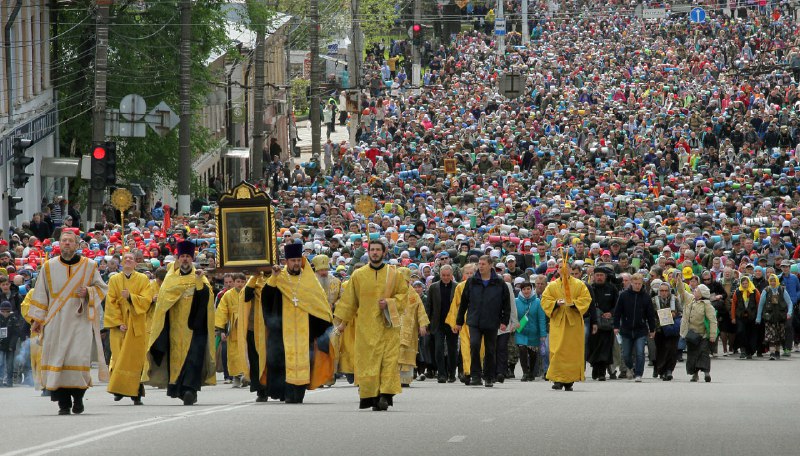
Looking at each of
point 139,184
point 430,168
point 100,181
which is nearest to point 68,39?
point 139,184

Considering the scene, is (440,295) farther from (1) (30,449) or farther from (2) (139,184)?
(2) (139,184)

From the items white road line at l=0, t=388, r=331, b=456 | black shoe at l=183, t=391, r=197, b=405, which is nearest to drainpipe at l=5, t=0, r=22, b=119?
black shoe at l=183, t=391, r=197, b=405

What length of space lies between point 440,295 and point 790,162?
78.1 feet

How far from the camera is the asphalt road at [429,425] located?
13.5 metres

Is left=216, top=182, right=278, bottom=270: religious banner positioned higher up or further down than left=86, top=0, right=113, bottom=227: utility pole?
further down

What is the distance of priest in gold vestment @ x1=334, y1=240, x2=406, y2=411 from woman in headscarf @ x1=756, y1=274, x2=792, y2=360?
1320 centimetres

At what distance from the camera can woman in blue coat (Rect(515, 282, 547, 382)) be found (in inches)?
982

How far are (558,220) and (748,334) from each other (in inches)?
366

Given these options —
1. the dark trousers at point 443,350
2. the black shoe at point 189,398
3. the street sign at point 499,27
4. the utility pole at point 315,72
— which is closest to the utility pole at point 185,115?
the utility pole at point 315,72

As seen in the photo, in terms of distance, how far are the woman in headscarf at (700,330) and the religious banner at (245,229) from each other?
261 inches

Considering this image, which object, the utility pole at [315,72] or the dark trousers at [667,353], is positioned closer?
the dark trousers at [667,353]

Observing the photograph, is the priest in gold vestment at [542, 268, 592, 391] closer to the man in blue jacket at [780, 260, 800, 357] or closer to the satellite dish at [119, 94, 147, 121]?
the man in blue jacket at [780, 260, 800, 357]

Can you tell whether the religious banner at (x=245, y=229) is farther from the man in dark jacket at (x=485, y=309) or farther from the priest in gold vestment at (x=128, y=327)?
the man in dark jacket at (x=485, y=309)

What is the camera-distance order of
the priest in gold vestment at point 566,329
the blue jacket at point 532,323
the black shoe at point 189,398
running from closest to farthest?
the black shoe at point 189,398 < the priest in gold vestment at point 566,329 < the blue jacket at point 532,323
